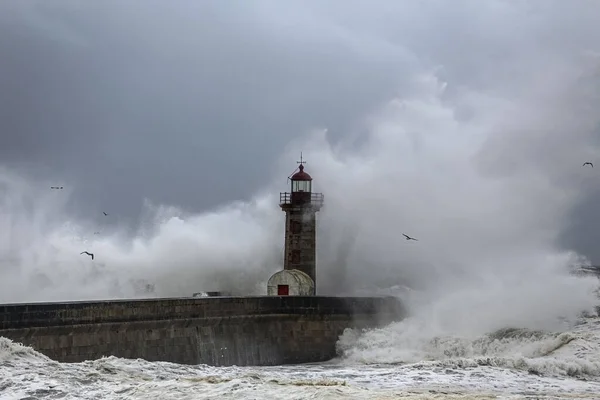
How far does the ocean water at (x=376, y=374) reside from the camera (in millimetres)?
10742

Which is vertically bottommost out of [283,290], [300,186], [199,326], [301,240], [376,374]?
[376,374]

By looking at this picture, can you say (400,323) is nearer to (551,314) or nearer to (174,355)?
(551,314)

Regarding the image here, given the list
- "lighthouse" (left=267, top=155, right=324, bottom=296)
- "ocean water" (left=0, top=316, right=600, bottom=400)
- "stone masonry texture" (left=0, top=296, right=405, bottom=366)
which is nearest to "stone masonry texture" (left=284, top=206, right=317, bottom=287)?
"lighthouse" (left=267, top=155, right=324, bottom=296)

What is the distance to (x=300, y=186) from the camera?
22.1 metres

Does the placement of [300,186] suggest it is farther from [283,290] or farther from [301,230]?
[283,290]

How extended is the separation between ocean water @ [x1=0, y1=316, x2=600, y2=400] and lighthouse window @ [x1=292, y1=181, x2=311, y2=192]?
5.57 meters

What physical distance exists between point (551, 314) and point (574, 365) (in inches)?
158

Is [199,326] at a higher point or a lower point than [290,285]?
lower

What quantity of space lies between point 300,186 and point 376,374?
8.87 m

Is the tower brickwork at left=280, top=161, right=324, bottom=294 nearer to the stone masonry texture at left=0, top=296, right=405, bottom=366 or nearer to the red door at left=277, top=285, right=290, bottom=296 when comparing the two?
the red door at left=277, top=285, right=290, bottom=296

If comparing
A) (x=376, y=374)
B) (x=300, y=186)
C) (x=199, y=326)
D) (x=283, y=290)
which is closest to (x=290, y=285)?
(x=283, y=290)

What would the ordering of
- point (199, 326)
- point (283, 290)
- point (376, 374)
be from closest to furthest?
point (376, 374), point (199, 326), point (283, 290)

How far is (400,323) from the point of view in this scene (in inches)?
730

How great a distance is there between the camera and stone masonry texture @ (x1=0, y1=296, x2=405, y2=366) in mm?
13438
